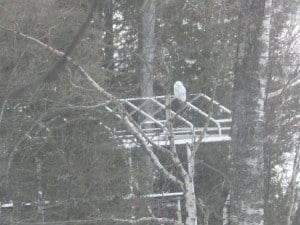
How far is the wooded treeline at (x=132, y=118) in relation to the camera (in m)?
6.70

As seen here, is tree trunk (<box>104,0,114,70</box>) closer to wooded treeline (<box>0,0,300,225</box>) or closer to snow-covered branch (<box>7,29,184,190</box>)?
wooded treeline (<box>0,0,300,225</box>)

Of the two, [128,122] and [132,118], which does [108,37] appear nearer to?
[132,118]

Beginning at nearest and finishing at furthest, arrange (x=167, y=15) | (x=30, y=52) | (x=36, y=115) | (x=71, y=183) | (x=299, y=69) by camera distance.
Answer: (x=30, y=52) → (x=36, y=115) → (x=71, y=183) → (x=299, y=69) → (x=167, y=15)

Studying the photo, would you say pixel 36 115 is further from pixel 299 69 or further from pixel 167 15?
pixel 299 69

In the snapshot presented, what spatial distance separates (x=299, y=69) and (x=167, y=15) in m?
3.03

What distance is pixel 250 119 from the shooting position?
6.66 meters

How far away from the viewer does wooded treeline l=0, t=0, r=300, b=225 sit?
6699 millimetres

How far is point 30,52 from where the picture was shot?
861cm

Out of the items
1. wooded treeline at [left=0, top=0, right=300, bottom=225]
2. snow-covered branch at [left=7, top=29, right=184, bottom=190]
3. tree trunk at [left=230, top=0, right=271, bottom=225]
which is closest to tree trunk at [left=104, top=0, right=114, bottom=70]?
wooded treeline at [left=0, top=0, right=300, bottom=225]

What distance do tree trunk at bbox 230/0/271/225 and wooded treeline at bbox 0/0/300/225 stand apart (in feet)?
0.04

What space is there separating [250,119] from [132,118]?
150cm

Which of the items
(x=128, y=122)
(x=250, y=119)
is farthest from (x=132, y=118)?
(x=250, y=119)

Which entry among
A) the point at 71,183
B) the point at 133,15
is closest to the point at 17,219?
the point at 71,183

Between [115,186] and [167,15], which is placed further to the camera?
[167,15]
